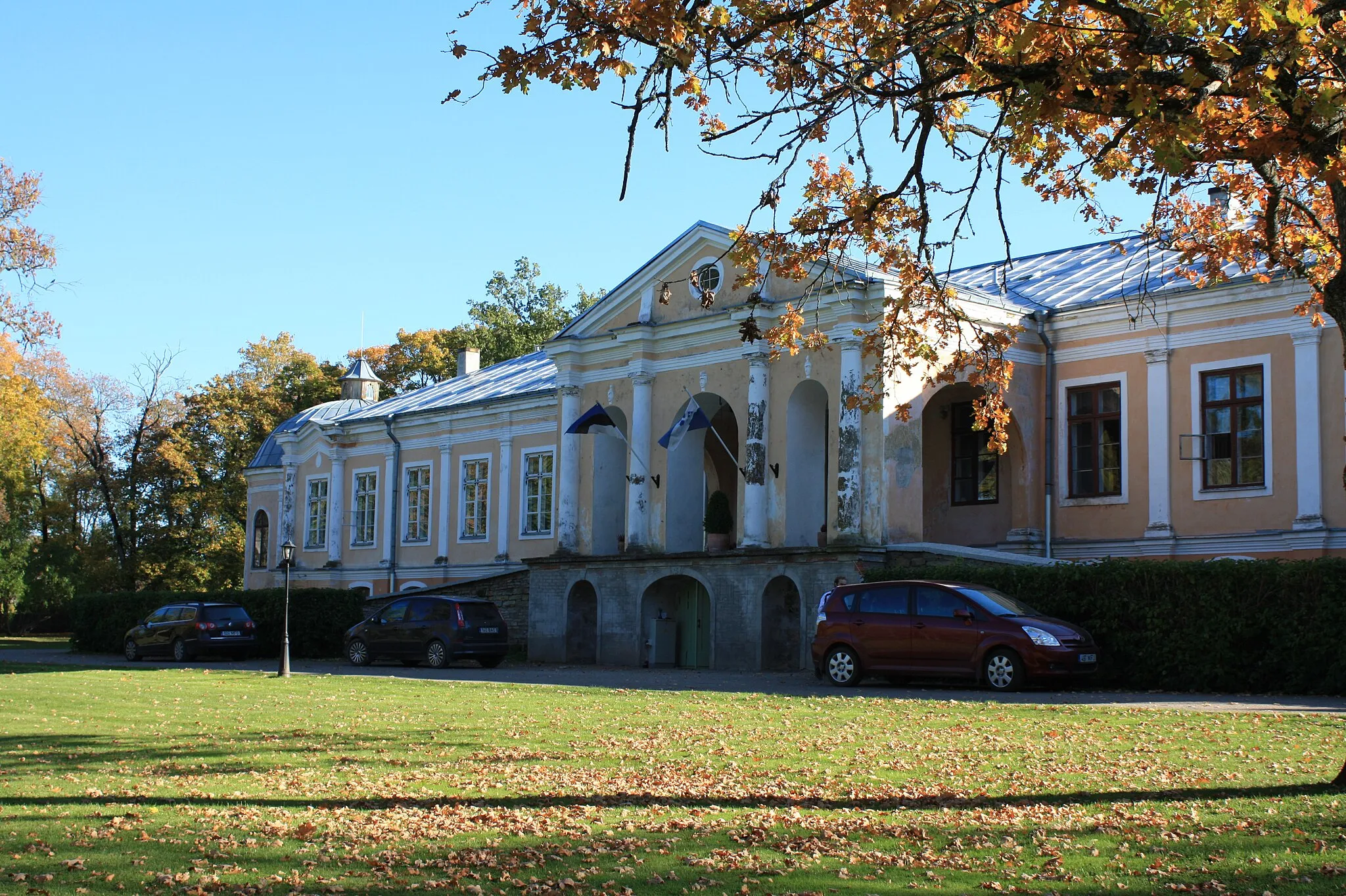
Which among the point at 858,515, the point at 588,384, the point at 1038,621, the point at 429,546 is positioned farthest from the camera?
the point at 429,546

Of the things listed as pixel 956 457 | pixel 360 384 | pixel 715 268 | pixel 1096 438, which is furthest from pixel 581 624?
pixel 360 384

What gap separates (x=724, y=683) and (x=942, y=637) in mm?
4122

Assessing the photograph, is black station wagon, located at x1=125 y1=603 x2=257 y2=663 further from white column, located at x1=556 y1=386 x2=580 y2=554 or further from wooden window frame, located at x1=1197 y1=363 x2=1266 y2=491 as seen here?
wooden window frame, located at x1=1197 y1=363 x2=1266 y2=491

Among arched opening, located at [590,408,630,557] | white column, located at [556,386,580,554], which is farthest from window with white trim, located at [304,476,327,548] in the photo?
arched opening, located at [590,408,630,557]

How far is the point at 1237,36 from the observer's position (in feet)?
32.6

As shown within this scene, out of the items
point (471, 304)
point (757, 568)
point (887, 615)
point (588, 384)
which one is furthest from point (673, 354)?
point (471, 304)

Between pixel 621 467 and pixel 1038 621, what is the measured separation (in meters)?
15.5

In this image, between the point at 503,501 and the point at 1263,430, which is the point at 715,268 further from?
the point at 503,501

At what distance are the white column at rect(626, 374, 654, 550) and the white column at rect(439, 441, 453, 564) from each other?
12.1 m

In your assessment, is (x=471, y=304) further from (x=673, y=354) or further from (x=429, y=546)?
(x=673, y=354)

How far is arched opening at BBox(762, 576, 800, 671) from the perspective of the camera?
27.5 m

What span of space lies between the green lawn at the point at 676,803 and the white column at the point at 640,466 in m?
15.2

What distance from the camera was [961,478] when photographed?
3105 centimetres

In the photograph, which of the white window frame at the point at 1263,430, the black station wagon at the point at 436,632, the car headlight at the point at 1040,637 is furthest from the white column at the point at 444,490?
the car headlight at the point at 1040,637
